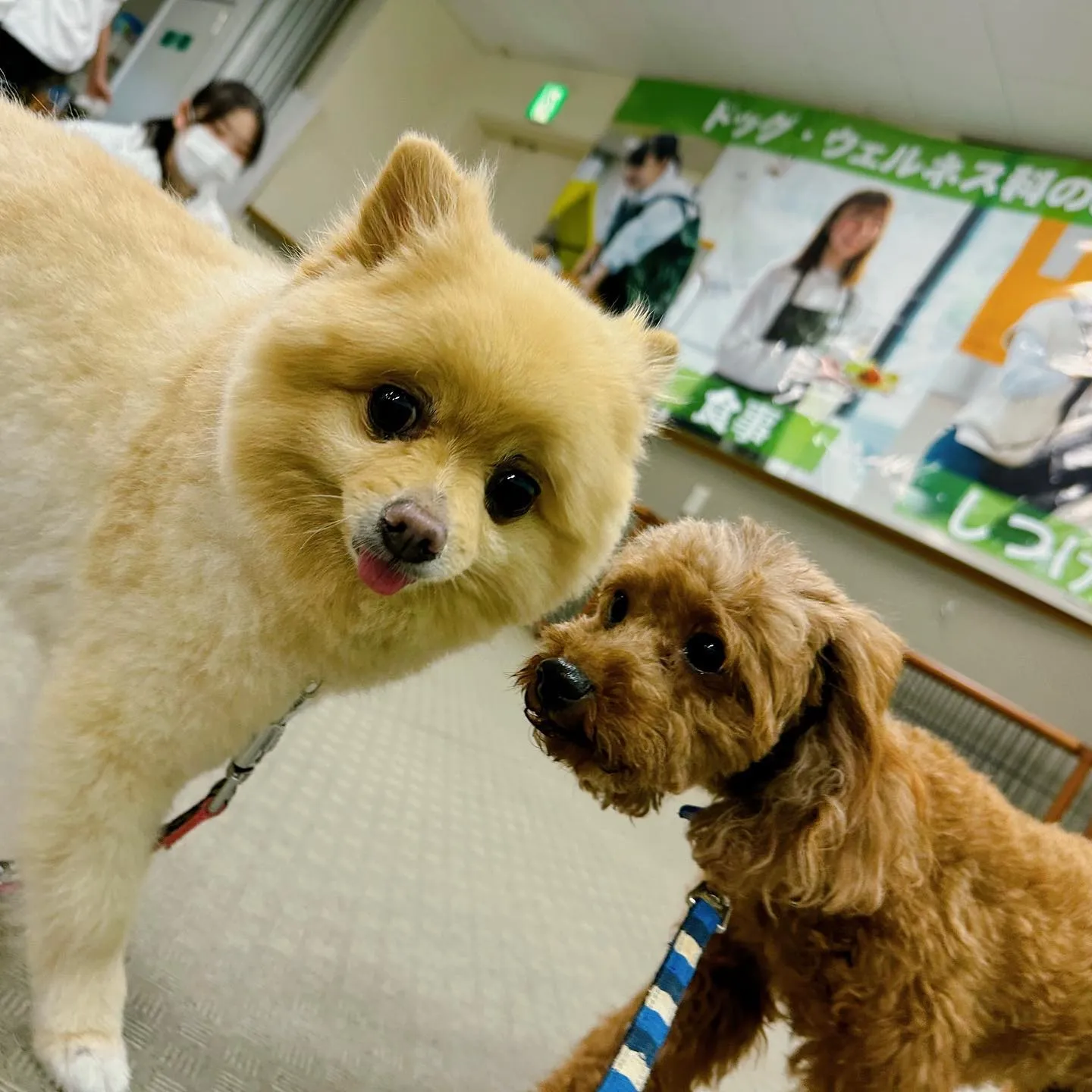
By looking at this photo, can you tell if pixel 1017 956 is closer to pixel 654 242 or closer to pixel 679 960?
pixel 679 960

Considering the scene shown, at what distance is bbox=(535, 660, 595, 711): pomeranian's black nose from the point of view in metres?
0.91

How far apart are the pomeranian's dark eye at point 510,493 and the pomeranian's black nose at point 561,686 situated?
20cm

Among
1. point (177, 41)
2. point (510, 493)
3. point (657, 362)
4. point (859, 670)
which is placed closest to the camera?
point (510, 493)

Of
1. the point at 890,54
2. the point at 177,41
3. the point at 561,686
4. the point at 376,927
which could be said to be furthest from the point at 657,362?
the point at 177,41

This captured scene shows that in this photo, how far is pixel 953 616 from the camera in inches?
116

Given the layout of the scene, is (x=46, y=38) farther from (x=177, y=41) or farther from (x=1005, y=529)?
(x=1005, y=529)

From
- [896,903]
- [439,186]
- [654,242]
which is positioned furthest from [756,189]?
[896,903]

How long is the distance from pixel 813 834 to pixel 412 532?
60 centimetres

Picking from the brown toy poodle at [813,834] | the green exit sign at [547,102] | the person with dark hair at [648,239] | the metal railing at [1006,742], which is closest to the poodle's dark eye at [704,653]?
the brown toy poodle at [813,834]

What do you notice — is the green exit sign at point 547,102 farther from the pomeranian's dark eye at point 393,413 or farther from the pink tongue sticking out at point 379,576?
the pink tongue sticking out at point 379,576

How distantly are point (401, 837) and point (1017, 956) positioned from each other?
3.44ft

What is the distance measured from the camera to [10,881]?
0.87 meters

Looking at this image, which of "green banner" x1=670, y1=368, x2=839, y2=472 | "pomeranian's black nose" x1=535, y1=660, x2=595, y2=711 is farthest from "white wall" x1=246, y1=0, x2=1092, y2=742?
"pomeranian's black nose" x1=535, y1=660, x2=595, y2=711

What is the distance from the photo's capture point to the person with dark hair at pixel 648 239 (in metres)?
4.16
